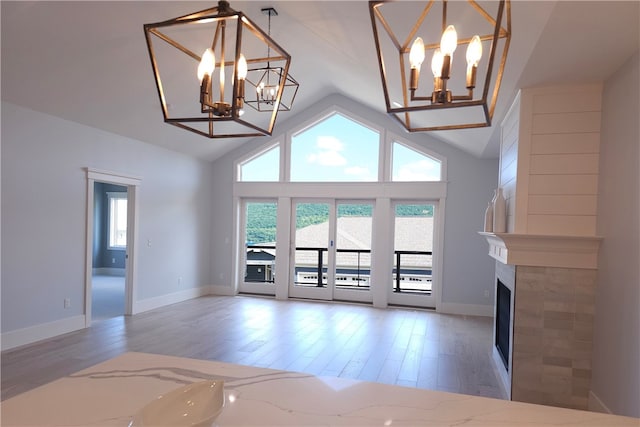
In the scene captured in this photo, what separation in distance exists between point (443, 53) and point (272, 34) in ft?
13.7

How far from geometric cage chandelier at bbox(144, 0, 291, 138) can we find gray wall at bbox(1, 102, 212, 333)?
42.7 inches

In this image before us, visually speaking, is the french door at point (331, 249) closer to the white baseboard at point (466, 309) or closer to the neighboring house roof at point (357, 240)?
the neighboring house roof at point (357, 240)

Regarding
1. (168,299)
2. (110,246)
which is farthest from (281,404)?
(110,246)

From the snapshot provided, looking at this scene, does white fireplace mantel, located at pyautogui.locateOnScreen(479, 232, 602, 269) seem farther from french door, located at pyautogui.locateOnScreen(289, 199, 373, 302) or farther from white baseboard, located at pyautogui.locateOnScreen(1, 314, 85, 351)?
white baseboard, located at pyautogui.locateOnScreen(1, 314, 85, 351)

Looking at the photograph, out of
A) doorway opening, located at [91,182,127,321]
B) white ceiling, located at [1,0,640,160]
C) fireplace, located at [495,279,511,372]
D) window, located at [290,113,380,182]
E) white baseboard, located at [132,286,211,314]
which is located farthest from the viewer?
doorway opening, located at [91,182,127,321]

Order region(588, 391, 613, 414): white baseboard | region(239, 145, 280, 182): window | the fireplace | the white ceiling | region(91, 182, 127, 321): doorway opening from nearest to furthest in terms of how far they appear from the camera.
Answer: the white ceiling < region(588, 391, 613, 414): white baseboard < the fireplace < region(239, 145, 280, 182): window < region(91, 182, 127, 321): doorway opening

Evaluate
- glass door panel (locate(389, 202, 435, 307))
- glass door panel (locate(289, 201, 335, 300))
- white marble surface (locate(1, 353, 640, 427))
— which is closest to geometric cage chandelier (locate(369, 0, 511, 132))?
white marble surface (locate(1, 353, 640, 427))

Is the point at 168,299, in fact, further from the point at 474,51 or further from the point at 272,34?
the point at 474,51

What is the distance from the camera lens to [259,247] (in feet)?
25.3

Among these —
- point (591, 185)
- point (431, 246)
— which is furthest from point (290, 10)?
point (431, 246)

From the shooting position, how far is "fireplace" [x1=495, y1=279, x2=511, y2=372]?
3.70 metres

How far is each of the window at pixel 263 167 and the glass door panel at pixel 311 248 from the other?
726 millimetres

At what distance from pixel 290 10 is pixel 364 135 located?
3.55 m

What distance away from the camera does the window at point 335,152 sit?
708cm
